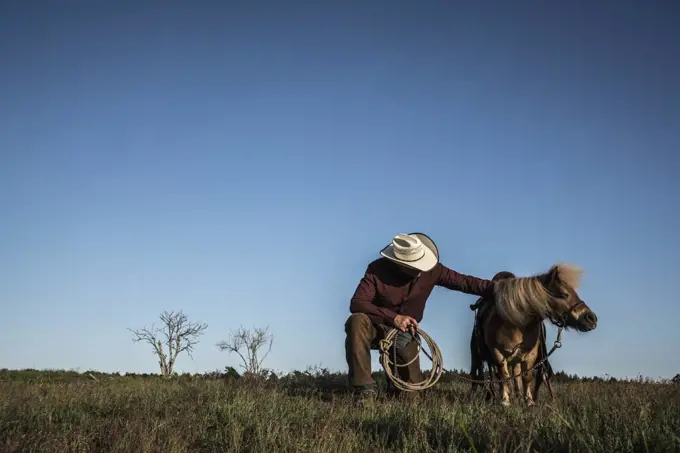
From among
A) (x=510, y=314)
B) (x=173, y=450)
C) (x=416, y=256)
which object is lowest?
(x=173, y=450)

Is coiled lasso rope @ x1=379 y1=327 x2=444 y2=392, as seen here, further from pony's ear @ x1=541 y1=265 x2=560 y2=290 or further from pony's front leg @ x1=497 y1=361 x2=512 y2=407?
pony's ear @ x1=541 y1=265 x2=560 y2=290

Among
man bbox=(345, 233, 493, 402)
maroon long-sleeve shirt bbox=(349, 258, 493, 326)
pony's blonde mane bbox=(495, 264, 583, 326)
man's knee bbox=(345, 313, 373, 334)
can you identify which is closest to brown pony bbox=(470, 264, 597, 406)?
pony's blonde mane bbox=(495, 264, 583, 326)

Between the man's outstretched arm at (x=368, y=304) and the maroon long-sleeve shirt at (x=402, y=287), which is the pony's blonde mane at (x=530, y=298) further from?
the man's outstretched arm at (x=368, y=304)

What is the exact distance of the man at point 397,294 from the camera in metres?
7.76

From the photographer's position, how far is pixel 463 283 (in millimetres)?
8344

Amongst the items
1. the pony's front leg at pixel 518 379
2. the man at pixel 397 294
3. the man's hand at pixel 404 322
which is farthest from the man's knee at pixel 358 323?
the pony's front leg at pixel 518 379

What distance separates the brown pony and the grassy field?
1.25 m

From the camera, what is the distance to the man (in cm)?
776

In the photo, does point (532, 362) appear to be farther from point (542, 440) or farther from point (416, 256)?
point (542, 440)

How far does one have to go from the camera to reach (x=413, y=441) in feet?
14.4

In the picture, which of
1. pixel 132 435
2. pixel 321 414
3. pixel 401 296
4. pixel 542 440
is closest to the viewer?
pixel 542 440

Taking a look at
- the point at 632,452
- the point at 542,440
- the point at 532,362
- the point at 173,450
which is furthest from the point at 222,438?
the point at 532,362

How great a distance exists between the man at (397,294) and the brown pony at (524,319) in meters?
0.49

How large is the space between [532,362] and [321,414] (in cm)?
294
